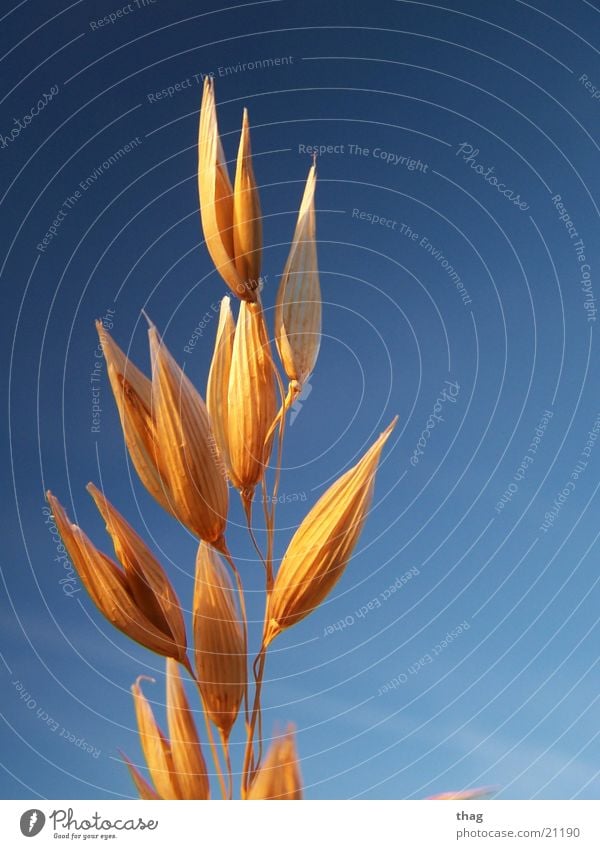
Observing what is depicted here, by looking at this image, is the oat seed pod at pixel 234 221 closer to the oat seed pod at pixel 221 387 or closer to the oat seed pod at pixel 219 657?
the oat seed pod at pixel 221 387

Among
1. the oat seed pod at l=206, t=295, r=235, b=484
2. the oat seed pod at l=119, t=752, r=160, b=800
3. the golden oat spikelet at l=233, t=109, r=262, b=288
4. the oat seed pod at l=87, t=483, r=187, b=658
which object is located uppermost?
the golden oat spikelet at l=233, t=109, r=262, b=288

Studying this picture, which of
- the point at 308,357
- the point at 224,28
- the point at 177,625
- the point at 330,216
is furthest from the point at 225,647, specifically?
the point at 224,28

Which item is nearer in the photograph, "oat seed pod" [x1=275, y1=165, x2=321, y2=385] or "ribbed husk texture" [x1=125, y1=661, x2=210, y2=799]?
"ribbed husk texture" [x1=125, y1=661, x2=210, y2=799]

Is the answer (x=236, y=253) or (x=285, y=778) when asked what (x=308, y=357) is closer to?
(x=236, y=253)
